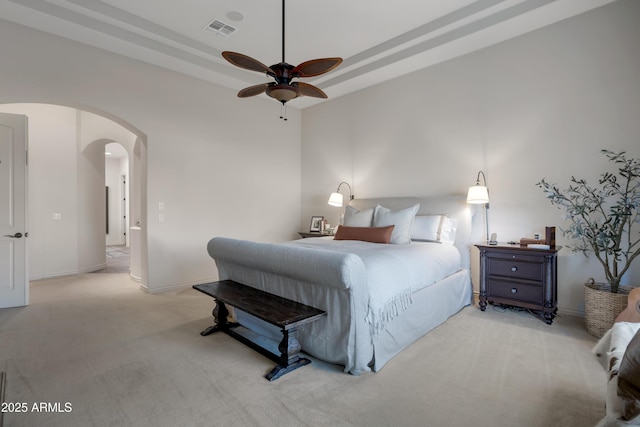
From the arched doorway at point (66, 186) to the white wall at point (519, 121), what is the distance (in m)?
4.14

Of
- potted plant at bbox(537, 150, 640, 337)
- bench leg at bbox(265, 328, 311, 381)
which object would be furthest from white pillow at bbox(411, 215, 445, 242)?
bench leg at bbox(265, 328, 311, 381)

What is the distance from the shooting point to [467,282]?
3803 millimetres

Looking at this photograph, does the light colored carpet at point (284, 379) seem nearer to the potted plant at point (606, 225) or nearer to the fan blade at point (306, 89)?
the potted plant at point (606, 225)

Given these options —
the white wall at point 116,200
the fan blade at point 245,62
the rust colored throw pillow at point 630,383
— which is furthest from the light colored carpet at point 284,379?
the white wall at point 116,200

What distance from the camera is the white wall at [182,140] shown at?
3619 millimetres

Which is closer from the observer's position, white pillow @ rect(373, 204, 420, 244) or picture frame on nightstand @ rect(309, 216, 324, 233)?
white pillow @ rect(373, 204, 420, 244)

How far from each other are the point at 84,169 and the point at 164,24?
379cm

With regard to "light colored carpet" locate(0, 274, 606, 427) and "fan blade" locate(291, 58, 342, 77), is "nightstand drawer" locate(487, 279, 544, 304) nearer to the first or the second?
"light colored carpet" locate(0, 274, 606, 427)

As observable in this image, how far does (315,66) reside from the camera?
265cm

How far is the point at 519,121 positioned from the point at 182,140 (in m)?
4.55

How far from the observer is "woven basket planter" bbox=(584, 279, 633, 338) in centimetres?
276

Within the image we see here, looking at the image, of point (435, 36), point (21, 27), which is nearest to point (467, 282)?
point (435, 36)

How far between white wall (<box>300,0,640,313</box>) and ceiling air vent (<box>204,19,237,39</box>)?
235 cm

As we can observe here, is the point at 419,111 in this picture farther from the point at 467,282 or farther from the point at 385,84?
the point at 467,282
